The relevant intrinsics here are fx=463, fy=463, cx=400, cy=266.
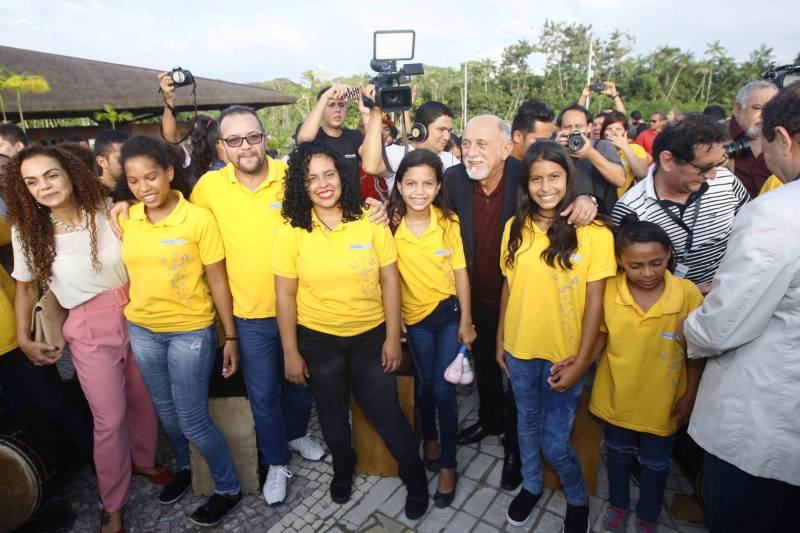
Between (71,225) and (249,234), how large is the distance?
3.30ft

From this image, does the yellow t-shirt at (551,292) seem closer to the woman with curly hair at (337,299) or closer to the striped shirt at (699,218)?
the striped shirt at (699,218)

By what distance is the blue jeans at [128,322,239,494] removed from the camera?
265cm

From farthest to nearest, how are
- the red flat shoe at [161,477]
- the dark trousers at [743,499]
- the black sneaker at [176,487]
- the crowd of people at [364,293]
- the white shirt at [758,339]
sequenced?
1. the red flat shoe at [161,477]
2. the black sneaker at [176,487]
3. the crowd of people at [364,293]
4. the dark trousers at [743,499]
5. the white shirt at [758,339]

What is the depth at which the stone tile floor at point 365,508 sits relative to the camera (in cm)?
271

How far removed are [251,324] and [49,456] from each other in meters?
1.52

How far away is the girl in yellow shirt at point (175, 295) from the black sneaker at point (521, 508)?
174cm

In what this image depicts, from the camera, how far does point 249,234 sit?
8.70ft

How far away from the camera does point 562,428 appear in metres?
2.48

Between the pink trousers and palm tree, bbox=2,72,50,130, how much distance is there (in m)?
6.28

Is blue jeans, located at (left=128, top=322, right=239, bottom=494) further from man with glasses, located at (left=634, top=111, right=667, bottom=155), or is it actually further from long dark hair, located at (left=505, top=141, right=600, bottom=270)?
man with glasses, located at (left=634, top=111, right=667, bottom=155)

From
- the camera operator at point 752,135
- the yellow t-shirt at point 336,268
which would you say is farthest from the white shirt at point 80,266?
the camera operator at point 752,135

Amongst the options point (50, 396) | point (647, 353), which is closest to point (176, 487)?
point (50, 396)

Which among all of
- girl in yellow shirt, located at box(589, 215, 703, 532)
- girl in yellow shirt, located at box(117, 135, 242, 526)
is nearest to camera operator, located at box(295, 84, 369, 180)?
girl in yellow shirt, located at box(117, 135, 242, 526)

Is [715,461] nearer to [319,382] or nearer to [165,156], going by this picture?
[319,382]
